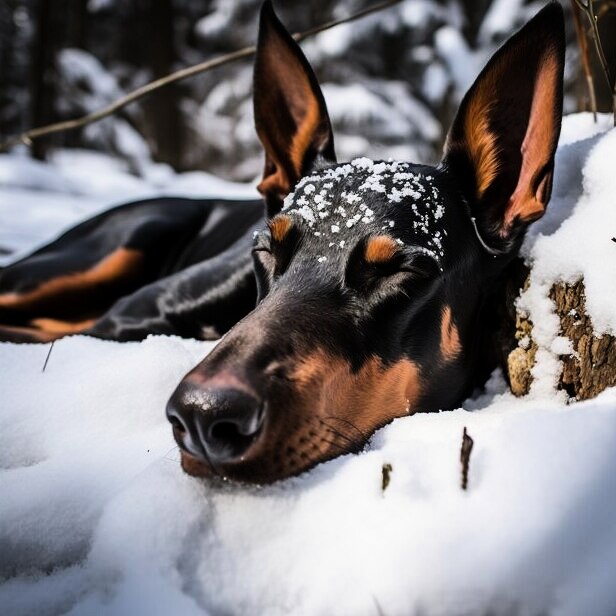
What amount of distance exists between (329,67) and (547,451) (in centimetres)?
1299

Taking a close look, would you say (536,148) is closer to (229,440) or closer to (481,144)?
(481,144)

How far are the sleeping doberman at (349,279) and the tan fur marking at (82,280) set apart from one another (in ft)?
2.48

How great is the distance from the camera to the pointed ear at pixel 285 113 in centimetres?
222

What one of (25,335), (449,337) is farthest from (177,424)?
(25,335)

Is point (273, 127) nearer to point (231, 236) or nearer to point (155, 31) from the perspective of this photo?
point (231, 236)

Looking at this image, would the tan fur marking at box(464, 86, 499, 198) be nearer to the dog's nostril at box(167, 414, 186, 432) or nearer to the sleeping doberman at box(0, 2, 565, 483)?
the sleeping doberman at box(0, 2, 565, 483)

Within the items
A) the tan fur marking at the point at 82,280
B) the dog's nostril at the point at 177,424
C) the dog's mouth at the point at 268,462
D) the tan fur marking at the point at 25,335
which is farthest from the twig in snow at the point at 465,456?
the tan fur marking at the point at 82,280

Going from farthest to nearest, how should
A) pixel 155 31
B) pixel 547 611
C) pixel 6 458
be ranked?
pixel 155 31, pixel 6 458, pixel 547 611

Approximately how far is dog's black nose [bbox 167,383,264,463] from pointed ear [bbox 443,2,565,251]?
3.65ft

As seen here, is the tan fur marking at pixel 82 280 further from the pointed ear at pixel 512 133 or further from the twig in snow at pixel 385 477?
the twig in snow at pixel 385 477

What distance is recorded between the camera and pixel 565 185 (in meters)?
2.12

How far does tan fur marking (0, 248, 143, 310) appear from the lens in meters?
3.45

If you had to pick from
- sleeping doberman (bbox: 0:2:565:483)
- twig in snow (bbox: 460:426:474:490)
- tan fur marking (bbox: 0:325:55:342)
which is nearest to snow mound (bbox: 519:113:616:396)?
sleeping doberman (bbox: 0:2:565:483)

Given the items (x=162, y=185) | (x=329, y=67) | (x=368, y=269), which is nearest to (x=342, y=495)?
(x=368, y=269)
